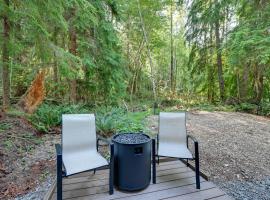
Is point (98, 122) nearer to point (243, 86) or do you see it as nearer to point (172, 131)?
point (172, 131)

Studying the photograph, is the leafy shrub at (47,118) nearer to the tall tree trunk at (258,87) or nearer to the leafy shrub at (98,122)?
the leafy shrub at (98,122)

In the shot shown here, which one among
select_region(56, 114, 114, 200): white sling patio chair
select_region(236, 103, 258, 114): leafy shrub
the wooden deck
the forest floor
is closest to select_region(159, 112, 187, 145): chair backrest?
the wooden deck

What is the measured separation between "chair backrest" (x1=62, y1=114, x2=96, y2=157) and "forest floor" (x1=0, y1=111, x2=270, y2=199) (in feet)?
2.14

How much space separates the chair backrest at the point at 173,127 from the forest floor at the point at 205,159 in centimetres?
61

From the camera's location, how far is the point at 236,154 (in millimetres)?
3996

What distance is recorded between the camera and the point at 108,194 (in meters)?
2.47

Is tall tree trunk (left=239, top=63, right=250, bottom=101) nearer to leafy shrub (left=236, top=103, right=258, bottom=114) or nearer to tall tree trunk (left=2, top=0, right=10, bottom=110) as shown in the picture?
leafy shrub (left=236, top=103, right=258, bottom=114)

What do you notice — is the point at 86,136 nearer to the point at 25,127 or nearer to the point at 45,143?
the point at 45,143

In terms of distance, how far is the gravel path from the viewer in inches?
116

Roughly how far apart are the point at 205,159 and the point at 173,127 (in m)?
0.98

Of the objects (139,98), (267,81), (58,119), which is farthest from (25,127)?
(267,81)

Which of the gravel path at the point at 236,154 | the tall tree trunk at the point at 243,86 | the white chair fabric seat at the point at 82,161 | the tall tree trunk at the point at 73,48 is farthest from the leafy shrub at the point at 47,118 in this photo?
the tall tree trunk at the point at 243,86

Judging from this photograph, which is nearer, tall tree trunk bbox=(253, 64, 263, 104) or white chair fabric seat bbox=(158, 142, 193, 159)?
white chair fabric seat bbox=(158, 142, 193, 159)

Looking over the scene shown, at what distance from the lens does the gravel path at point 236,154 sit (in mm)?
2938
